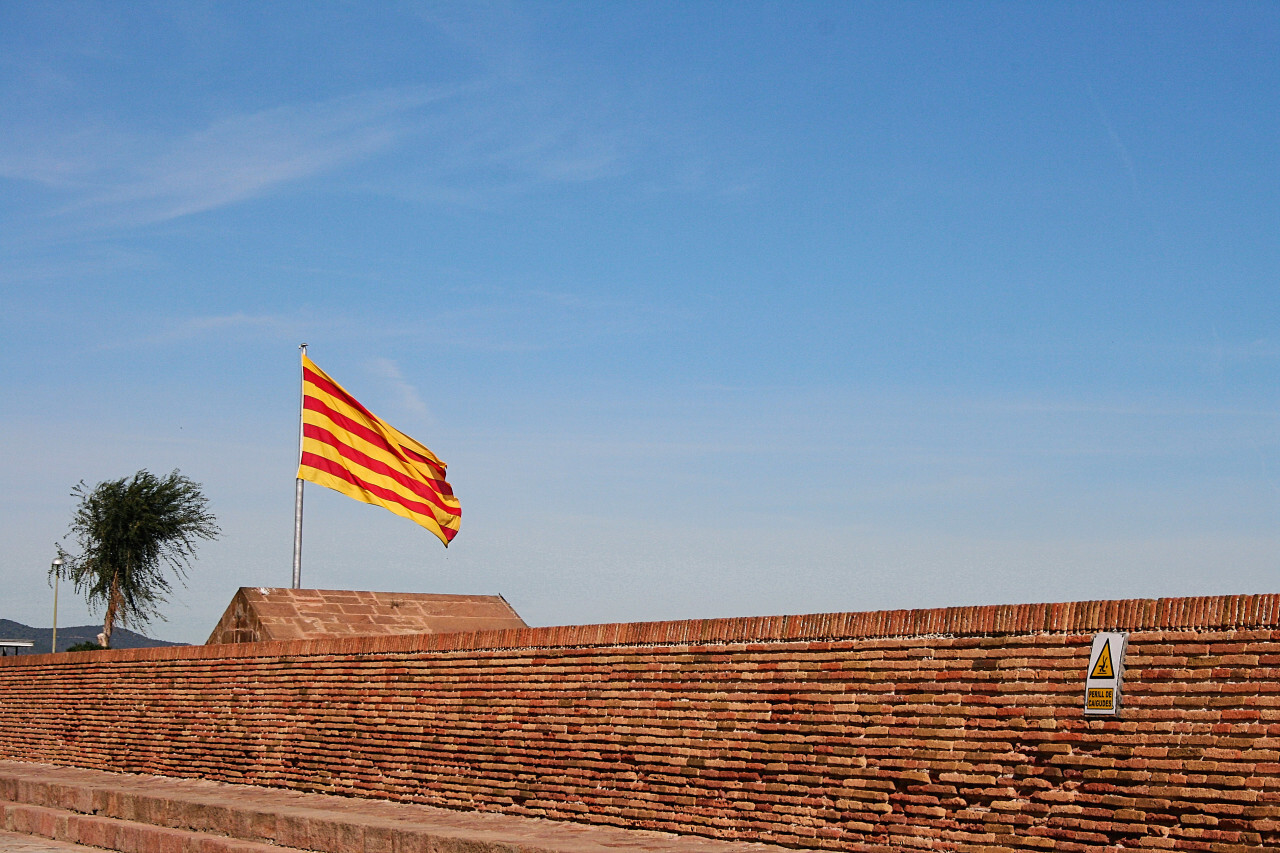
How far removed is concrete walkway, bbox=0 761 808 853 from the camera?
877 centimetres

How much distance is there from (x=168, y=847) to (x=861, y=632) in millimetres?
6511

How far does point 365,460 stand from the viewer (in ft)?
54.9

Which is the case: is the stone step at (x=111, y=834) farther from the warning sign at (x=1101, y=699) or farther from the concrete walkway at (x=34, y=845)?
the warning sign at (x=1101, y=699)

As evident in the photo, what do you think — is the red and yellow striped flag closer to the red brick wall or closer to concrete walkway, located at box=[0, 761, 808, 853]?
the red brick wall

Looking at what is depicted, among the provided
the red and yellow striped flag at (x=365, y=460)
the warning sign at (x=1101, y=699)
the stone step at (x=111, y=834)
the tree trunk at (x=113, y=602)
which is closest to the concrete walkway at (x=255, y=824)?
the stone step at (x=111, y=834)

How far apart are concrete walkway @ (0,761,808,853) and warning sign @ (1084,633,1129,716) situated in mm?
2184

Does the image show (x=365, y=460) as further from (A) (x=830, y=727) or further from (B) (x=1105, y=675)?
(B) (x=1105, y=675)

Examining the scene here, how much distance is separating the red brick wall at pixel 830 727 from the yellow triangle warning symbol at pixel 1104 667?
0.09 metres

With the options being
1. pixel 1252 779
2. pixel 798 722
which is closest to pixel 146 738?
pixel 798 722

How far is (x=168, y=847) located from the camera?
1147 cm

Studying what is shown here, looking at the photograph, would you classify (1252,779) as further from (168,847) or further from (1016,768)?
(168,847)

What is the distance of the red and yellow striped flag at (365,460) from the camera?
53.4 ft

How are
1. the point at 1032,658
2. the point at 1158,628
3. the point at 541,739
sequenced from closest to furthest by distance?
the point at 1158,628 < the point at 1032,658 < the point at 541,739

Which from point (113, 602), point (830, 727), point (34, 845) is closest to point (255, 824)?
point (34, 845)
